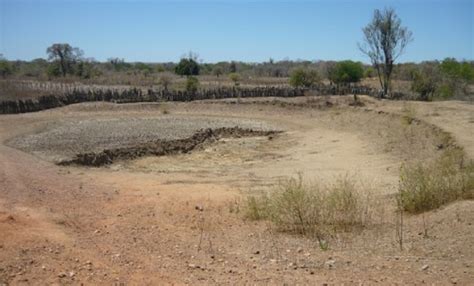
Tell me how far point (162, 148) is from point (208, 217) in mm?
9166

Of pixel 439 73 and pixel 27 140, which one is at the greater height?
pixel 439 73

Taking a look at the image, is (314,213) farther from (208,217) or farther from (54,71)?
(54,71)

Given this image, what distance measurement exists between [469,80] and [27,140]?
2528 cm

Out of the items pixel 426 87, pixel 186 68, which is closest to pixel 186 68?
pixel 186 68

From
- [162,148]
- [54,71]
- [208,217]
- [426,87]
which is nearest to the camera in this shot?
[208,217]

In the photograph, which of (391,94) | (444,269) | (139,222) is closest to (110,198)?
(139,222)

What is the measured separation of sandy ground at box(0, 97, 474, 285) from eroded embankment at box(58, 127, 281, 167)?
0.51 metres

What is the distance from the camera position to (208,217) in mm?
8508

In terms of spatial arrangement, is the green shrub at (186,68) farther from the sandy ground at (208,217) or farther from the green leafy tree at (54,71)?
the sandy ground at (208,217)

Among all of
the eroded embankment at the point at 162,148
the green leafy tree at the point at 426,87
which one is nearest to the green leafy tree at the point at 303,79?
the green leafy tree at the point at 426,87

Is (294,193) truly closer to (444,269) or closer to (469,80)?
(444,269)

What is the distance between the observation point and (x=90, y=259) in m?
6.09

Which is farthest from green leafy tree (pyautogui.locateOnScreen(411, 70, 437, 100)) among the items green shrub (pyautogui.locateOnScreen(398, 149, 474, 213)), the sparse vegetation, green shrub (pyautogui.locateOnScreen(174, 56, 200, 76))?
green shrub (pyautogui.locateOnScreen(174, 56, 200, 76))

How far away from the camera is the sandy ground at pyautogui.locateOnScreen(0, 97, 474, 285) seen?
18.2 feet
